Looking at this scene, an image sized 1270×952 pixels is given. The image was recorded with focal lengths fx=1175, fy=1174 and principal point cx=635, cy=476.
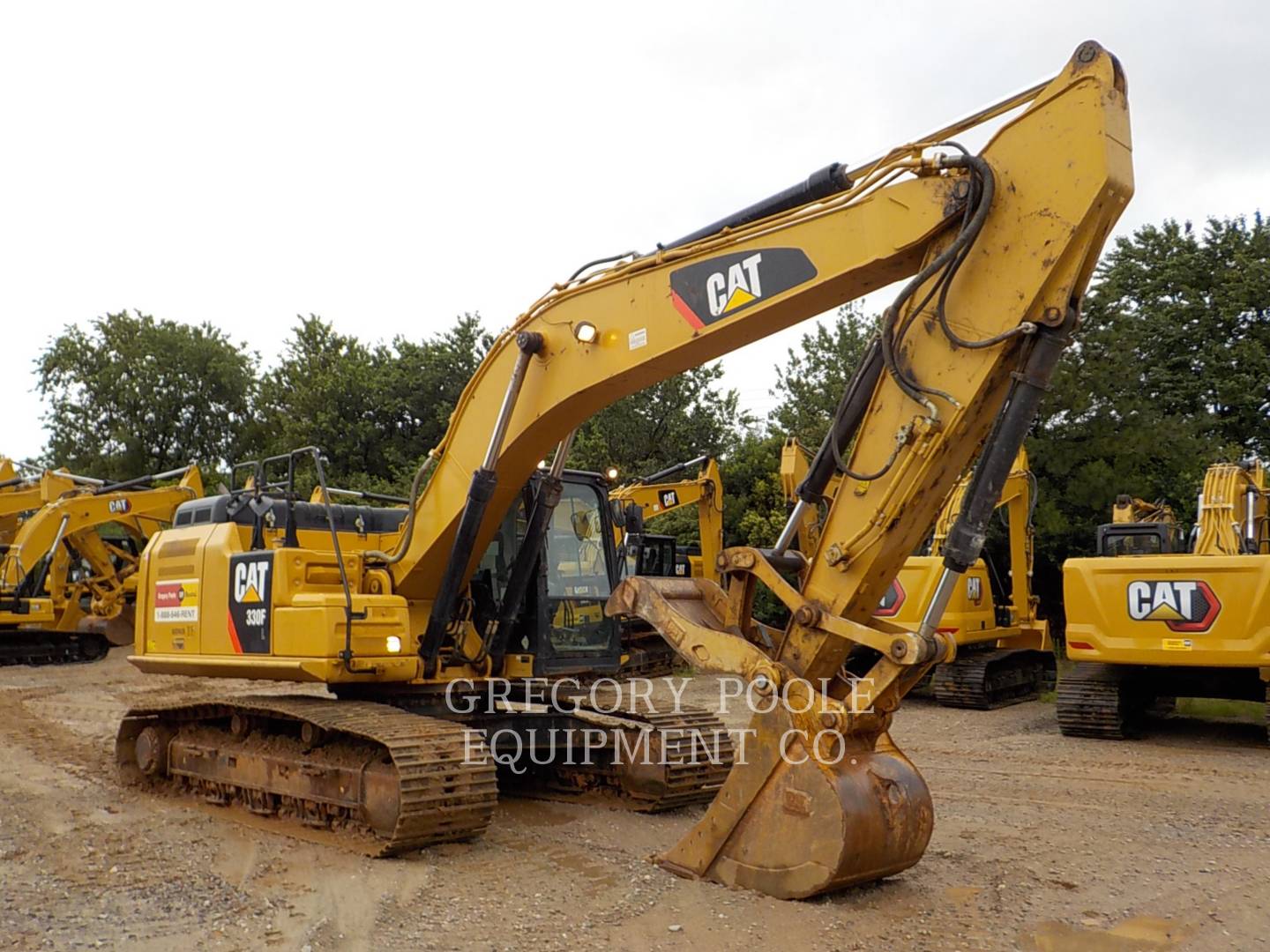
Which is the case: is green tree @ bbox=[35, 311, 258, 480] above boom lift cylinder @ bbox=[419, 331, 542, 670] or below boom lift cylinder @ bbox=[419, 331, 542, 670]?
above

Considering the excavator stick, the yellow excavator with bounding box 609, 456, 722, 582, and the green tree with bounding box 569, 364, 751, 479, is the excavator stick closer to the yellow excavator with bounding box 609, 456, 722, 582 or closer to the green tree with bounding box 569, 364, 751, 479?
the yellow excavator with bounding box 609, 456, 722, 582

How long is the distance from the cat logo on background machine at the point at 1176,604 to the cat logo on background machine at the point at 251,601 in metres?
7.65

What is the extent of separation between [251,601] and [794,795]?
3845mm

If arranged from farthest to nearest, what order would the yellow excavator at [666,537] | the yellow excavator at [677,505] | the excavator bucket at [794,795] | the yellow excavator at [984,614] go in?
the yellow excavator at [677,505], the yellow excavator at [666,537], the yellow excavator at [984,614], the excavator bucket at [794,795]

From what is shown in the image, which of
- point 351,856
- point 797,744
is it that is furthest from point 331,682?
point 797,744

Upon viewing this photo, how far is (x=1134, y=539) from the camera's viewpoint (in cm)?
1302

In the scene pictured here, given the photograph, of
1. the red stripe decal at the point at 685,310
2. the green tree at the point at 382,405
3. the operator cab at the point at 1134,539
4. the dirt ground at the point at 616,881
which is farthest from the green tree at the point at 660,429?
the red stripe decal at the point at 685,310

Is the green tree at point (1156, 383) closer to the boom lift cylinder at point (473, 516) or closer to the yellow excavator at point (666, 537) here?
the yellow excavator at point (666, 537)

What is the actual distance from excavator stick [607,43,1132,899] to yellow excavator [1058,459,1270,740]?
19.6 ft

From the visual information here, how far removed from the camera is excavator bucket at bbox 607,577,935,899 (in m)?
5.12

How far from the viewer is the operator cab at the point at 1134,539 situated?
42.0 feet

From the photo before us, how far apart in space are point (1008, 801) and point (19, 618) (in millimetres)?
15660

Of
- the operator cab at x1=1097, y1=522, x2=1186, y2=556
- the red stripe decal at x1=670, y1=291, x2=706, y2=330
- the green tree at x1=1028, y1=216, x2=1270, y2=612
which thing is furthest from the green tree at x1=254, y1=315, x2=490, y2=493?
the red stripe decal at x1=670, y1=291, x2=706, y2=330

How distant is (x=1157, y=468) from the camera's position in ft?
62.7
